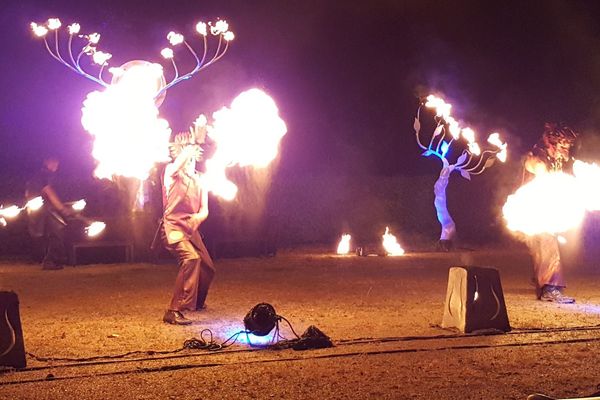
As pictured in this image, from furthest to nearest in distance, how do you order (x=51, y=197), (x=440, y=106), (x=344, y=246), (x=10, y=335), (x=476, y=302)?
(x=440, y=106)
(x=344, y=246)
(x=51, y=197)
(x=476, y=302)
(x=10, y=335)

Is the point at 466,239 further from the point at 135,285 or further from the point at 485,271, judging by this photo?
the point at 485,271

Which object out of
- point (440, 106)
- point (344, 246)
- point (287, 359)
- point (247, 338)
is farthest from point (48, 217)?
point (440, 106)

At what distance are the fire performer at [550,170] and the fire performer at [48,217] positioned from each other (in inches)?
410

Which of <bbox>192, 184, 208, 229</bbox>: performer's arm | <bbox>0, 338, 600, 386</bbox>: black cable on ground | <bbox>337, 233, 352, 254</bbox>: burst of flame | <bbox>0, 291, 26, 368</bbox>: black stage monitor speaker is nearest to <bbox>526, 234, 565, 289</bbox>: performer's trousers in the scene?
<bbox>0, 338, 600, 386</bbox>: black cable on ground

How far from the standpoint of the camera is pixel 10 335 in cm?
699

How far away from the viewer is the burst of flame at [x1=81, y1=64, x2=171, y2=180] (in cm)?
989

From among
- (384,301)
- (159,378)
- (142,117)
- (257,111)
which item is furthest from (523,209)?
(159,378)

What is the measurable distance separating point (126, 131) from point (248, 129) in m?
1.62

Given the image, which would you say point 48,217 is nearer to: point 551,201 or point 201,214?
point 201,214

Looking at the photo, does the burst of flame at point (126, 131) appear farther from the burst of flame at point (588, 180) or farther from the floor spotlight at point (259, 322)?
the burst of flame at point (588, 180)

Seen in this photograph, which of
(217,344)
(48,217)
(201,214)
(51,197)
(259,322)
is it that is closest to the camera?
(217,344)

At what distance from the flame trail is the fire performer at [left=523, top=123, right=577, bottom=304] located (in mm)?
114

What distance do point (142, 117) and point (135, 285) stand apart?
205 inches

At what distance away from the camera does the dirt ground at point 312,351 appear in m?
6.34
